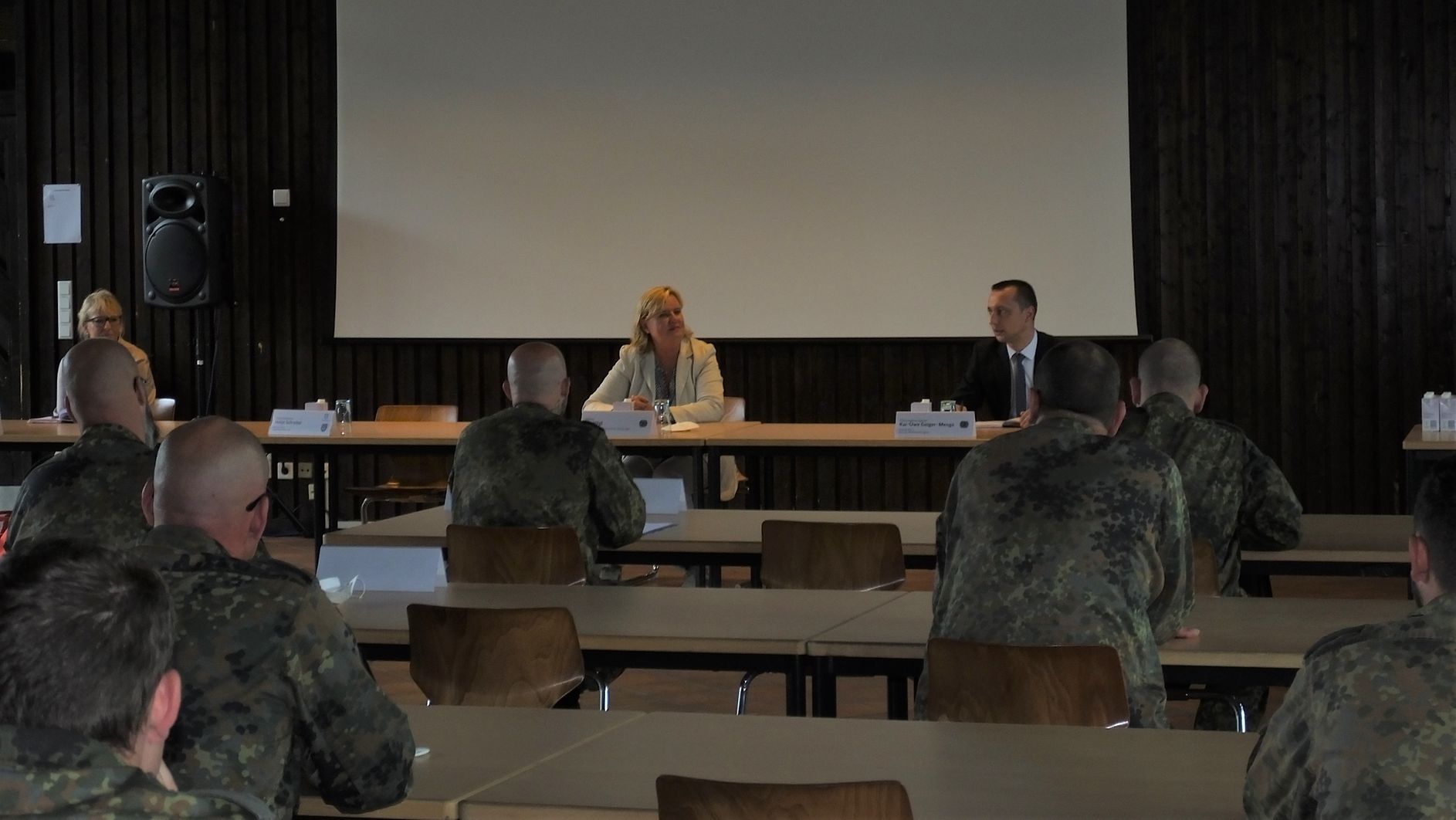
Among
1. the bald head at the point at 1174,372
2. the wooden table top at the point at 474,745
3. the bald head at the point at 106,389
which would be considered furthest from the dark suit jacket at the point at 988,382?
the wooden table top at the point at 474,745

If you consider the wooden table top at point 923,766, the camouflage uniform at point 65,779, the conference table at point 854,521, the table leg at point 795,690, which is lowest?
the table leg at point 795,690

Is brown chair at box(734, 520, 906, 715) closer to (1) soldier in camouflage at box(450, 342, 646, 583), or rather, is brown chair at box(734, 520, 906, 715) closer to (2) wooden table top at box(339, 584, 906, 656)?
(1) soldier in camouflage at box(450, 342, 646, 583)

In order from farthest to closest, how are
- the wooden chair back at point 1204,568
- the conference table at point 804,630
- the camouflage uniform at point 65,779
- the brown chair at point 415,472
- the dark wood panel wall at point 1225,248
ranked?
the dark wood panel wall at point 1225,248 < the brown chair at point 415,472 < the wooden chair back at point 1204,568 < the conference table at point 804,630 < the camouflage uniform at point 65,779

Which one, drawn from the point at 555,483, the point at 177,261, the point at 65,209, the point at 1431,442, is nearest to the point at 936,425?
the point at 1431,442

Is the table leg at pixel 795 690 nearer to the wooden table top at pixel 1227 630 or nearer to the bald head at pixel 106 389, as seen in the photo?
the wooden table top at pixel 1227 630

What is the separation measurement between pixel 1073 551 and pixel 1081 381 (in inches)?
14.1

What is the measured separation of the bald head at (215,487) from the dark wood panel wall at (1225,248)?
7.12 meters

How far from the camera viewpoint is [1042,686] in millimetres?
2754

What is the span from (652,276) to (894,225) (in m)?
1.40

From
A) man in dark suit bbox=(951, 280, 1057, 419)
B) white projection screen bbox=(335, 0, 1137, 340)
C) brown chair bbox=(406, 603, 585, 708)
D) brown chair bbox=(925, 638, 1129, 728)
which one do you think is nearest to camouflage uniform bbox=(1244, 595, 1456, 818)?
brown chair bbox=(925, 638, 1129, 728)

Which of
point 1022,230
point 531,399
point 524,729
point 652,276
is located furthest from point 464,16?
point 524,729

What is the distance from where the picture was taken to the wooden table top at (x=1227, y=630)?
10.3 feet

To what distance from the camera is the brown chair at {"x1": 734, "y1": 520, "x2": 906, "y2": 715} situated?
4.61 meters

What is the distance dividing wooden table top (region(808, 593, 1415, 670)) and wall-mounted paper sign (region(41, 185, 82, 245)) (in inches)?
316
